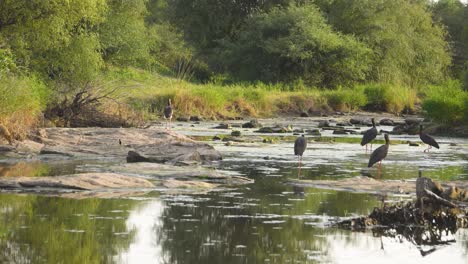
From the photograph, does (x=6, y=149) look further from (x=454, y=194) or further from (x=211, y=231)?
(x=454, y=194)

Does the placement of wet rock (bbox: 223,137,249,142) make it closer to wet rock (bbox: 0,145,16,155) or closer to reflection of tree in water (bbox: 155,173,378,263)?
wet rock (bbox: 0,145,16,155)

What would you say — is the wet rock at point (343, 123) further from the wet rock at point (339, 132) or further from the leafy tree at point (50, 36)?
the leafy tree at point (50, 36)

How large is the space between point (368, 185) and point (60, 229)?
6.34 meters

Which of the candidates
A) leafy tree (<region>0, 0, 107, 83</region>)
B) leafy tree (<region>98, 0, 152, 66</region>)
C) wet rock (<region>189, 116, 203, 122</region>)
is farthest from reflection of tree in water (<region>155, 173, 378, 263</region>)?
leafy tree (<region>98, 0, 152, 66</region>)

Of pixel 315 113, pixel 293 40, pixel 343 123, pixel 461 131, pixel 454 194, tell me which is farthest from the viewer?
pixel 293 40

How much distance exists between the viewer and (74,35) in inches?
1489

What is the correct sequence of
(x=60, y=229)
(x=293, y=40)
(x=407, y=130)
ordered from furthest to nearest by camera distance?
(x=293, y=40)
(x=407, y=130)
(x=60, y=229)

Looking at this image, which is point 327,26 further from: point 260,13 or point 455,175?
point 455,175

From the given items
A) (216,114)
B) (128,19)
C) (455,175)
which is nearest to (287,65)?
(128,19)

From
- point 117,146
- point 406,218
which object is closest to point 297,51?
point 117,146

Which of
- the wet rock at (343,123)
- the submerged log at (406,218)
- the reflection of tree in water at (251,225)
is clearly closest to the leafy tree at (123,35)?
the wet rock at (343,123)

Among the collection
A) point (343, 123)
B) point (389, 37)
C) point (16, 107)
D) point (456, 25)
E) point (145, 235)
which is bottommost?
point (145, 235)

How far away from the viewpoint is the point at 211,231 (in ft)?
37.9

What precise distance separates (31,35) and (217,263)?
26.9 metres
